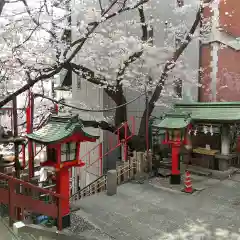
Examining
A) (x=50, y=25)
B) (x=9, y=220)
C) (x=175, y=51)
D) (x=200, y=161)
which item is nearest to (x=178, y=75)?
(x=175, y=51)

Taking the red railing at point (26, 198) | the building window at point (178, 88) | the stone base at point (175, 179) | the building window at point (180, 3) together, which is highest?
the building window at point (180, 3)

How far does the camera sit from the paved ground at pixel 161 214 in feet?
30.8

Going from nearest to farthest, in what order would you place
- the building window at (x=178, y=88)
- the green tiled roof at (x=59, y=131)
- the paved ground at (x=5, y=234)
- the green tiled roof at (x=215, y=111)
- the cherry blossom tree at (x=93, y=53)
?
the paved ground at (x=5, y=234) < the green tiled roof at (x=59, y=131) < the cherry blossom tree at (x=93, y=53) < the green tiled roof at (x=215, y=111) < the building window at (x=178, y=88)

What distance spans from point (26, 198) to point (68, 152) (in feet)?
7.09

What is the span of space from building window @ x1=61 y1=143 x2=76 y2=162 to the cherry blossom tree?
4986 mm

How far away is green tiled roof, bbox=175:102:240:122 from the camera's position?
50.4 ft

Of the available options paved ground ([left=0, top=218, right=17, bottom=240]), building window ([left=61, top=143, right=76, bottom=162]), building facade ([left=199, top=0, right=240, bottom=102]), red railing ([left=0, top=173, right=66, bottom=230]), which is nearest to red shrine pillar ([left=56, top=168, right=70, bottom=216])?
red railing ([left=0, top=173, right=66, bottom=230])

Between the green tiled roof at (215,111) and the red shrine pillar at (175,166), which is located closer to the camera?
the red shrine pillar at (175,166)

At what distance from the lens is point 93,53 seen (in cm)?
1797

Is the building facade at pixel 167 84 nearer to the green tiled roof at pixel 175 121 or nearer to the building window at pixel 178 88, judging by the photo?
the building window at pixel 178 88

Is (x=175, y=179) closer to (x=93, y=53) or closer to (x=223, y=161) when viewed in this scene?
(x=223, y=161)

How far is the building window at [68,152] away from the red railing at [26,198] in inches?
54.2

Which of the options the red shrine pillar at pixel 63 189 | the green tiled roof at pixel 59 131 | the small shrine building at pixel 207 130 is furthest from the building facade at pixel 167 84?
the red shrine pillar at pixel 63 189

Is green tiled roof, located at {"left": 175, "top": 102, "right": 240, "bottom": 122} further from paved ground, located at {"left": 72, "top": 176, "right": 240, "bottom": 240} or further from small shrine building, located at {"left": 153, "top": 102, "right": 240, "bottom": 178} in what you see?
paved ground, located at {"left": 72, "top": 176, "right": 240, "bottom": 240}
